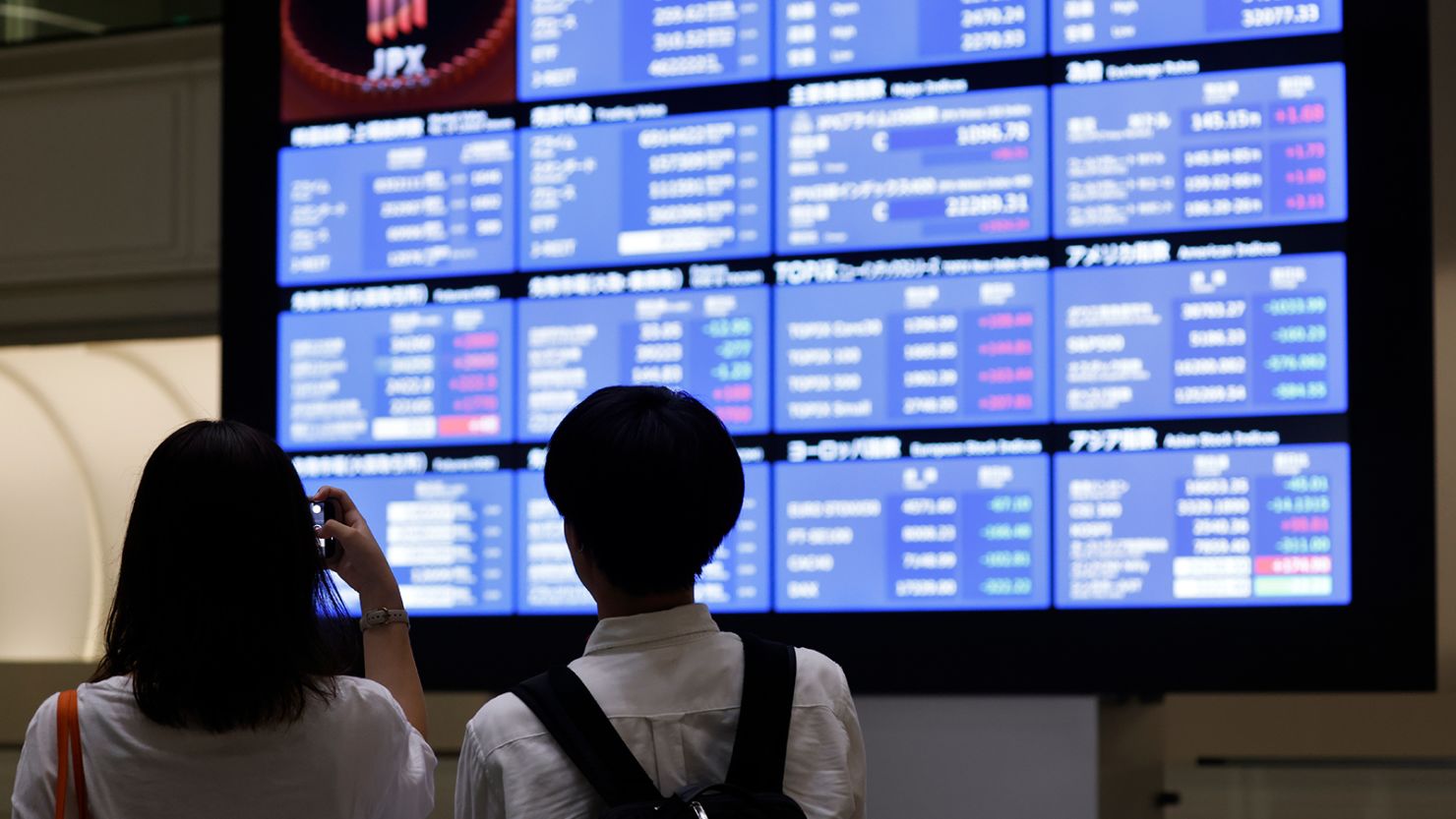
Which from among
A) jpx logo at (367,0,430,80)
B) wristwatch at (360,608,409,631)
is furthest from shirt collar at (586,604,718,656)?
jpx logo at (367,0,430,80)

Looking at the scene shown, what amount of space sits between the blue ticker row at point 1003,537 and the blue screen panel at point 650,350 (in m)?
0.13

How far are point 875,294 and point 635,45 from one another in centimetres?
70

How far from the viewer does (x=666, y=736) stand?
1277mm

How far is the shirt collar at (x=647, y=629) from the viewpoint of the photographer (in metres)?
1.33

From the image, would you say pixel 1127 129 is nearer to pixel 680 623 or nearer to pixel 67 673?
pixel 680 623

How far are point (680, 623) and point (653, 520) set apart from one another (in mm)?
94

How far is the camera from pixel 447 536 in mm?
3053

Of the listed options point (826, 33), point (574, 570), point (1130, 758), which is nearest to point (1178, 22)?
point (826, 33)

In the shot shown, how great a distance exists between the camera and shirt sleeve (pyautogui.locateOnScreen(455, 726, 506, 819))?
1.28 m

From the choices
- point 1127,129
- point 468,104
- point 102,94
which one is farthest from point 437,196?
point 102,94

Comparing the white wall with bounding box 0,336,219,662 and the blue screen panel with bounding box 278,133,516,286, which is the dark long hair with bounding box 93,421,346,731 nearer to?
the blue screen panel with bounding box 278,133,516,286

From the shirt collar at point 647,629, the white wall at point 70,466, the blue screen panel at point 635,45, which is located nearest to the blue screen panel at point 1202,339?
the blue screen panel at point 635,45

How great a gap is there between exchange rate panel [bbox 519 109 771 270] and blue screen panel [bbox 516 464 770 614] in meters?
0.43

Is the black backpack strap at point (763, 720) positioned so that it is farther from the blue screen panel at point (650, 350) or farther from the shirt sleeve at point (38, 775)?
the blue screen panel at point (650, 350)
